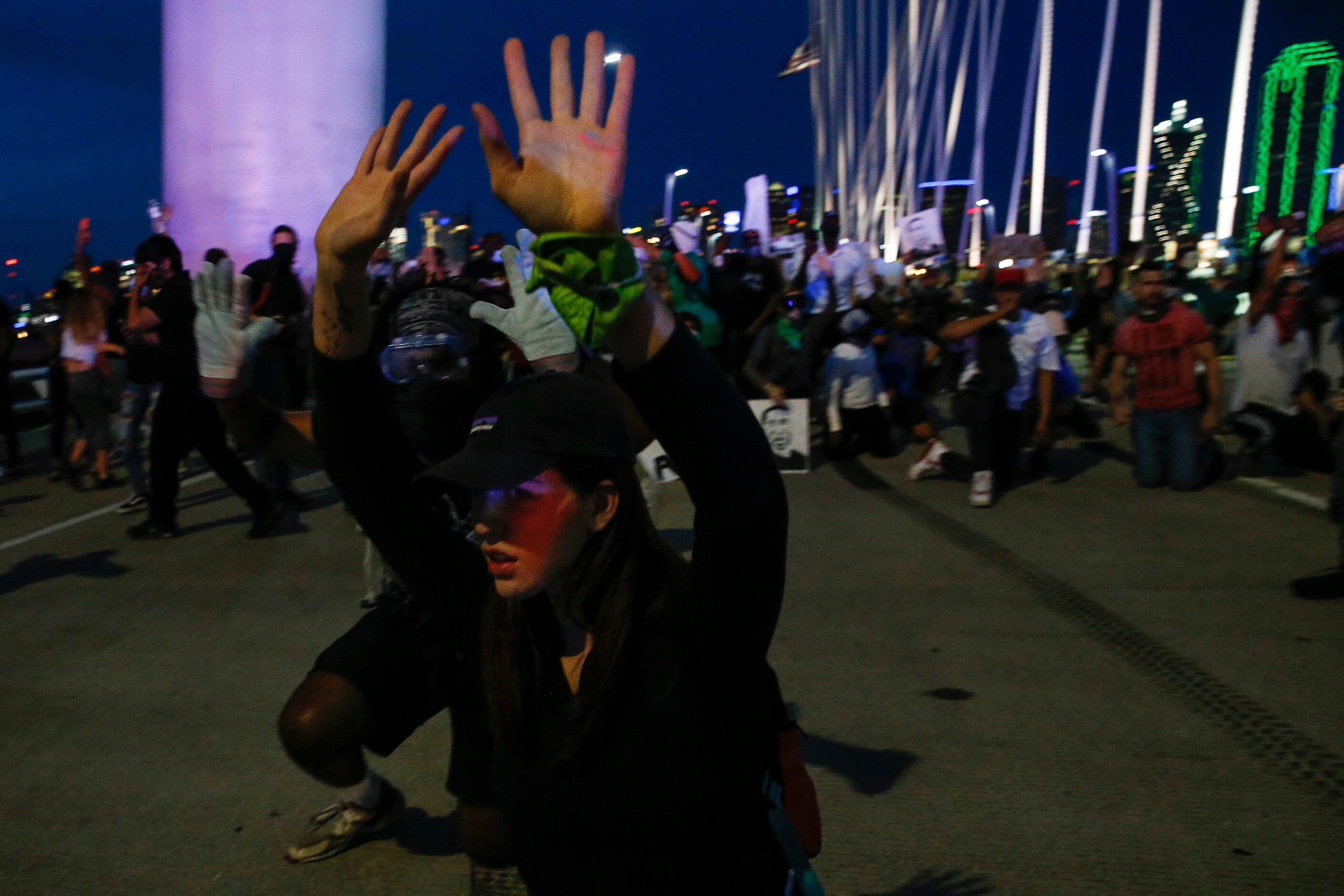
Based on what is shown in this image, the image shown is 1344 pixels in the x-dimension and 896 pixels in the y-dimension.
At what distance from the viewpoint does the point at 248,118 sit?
1595 centimetres

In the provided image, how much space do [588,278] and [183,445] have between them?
25.7ft

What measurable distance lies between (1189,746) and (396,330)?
3077 millimetres

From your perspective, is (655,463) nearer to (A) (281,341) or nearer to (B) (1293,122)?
(A) (281,341)

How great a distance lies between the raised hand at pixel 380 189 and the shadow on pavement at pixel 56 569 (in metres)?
6.41

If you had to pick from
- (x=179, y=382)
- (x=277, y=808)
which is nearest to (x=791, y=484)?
(x=179, y=382)

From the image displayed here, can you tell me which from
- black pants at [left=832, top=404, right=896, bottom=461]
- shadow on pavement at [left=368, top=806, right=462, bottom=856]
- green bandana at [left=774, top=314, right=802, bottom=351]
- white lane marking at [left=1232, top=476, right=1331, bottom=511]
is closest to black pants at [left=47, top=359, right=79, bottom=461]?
green bandana at [left=774, top=314, right=802, bottom=351]

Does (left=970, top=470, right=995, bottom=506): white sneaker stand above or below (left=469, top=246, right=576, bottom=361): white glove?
below

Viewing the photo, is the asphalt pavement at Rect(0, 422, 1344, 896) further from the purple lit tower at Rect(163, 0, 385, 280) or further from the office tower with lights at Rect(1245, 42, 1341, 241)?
the office tower with lights at Rect(1245, 42, 1341, 241)

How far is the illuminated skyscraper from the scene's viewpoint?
146 m

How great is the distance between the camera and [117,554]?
315 inches

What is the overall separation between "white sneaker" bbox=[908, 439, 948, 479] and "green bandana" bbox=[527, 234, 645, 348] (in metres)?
9.22

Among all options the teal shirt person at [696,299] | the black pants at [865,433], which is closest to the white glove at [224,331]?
the teal shirt person at [696,299]

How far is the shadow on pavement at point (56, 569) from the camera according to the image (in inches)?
288

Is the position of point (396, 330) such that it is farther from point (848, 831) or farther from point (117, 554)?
point (117, 554)
